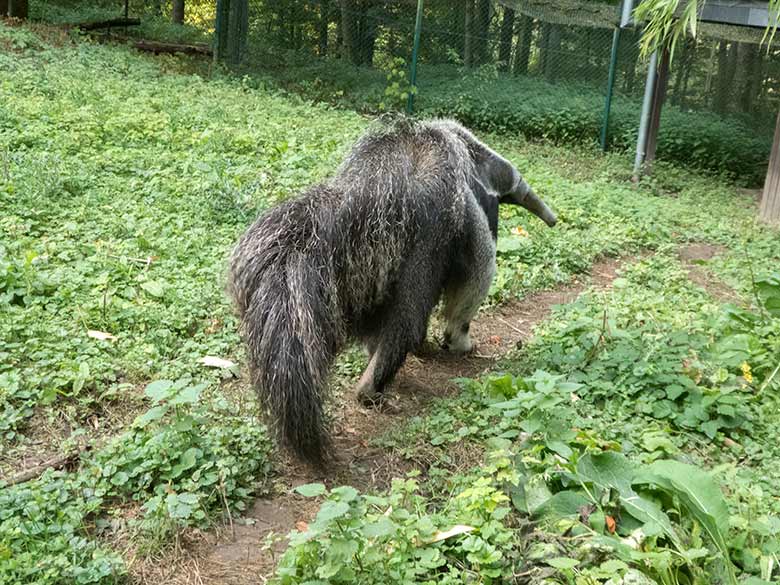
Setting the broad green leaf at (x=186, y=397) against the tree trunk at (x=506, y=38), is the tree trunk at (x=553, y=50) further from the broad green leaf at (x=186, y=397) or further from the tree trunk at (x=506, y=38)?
the broad green leaf at (x=186, y=397)

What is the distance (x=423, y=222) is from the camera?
435cm

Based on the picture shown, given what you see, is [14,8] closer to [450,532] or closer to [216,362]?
[216,362]

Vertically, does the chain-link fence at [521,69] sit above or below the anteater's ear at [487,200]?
above

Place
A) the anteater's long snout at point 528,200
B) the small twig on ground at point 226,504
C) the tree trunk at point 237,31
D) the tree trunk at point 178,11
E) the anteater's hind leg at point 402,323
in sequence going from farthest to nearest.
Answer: the tree trunk at point 178,11
the tree trunk at point 237,31
the anteater's long snout at point 528,200
the anteater's hind leg at point 402,323
the small twig on ground at point 226,504

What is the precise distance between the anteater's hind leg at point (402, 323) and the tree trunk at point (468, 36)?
11021 millimetres

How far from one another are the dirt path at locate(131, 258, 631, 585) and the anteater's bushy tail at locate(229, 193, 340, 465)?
0.23 m

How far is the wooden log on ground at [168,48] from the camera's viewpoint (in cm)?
1531

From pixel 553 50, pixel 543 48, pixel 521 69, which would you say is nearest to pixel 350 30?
pixel 521 69

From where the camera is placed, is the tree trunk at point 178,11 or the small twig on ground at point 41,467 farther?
the tree trunk at point 178,11

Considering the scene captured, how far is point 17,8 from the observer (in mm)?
16125

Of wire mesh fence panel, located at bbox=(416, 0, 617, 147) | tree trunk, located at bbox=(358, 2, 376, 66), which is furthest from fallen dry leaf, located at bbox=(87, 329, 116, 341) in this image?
tree trunk, located at bbox=(358, 2, 376, 66)

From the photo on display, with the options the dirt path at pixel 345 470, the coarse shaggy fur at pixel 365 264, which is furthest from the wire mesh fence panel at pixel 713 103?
the coarse shaggy fur at pixel 365 264

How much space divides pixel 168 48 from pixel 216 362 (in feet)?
40.5

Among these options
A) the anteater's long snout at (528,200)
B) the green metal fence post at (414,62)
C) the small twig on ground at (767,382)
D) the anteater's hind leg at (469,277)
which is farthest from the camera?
the green metal fence post at (414,62)
